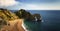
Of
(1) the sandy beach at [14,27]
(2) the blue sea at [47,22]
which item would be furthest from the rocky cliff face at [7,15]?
(2) the blue sea at [47,22]

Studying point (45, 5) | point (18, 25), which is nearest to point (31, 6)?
point (45, 5)

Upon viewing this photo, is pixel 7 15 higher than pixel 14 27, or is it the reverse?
pixel 7 15

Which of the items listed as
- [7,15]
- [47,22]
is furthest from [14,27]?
[47,22]

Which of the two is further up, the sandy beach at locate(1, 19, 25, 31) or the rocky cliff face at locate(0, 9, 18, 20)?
the rocky cliff face at locate(0, 9, 18, 20)

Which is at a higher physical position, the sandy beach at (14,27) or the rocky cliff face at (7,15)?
the rocky cliff face at (7,15)

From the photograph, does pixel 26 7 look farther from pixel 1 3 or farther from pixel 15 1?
pixel 1 3

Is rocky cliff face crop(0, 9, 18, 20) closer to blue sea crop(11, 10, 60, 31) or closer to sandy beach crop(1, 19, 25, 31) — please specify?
sandy beach crop(1, 19, 25, 31)

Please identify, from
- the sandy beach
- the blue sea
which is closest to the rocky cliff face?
the sandy beach

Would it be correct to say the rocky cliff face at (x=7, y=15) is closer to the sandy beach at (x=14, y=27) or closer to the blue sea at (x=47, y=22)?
the sandy beach at (x=14, y=27)

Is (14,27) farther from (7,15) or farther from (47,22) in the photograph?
(47,22)
